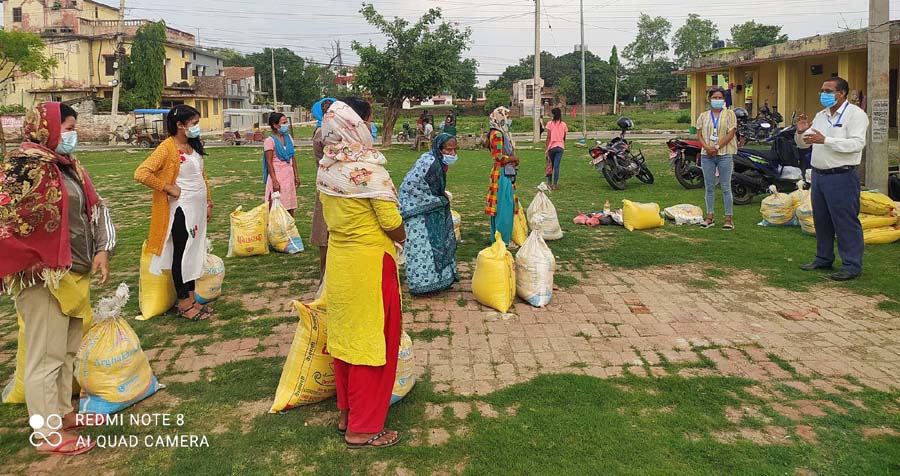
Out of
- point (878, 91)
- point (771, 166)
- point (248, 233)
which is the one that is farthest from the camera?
point (771, 166)

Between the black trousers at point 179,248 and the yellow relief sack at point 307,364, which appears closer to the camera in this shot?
the yellow relief sack at point 307,364

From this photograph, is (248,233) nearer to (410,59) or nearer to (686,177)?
(686,177)

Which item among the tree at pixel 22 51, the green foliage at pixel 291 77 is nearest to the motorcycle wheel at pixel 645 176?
the tree at pixel 22 51

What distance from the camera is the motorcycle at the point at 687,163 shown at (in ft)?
39.2

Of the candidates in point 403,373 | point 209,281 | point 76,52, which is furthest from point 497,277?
point 76,52

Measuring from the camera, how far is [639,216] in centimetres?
852

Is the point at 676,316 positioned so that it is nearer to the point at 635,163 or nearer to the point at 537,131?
the point at 635,163

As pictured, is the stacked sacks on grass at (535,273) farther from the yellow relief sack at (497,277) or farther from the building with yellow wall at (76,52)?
the building with yellow wall at (76,52)

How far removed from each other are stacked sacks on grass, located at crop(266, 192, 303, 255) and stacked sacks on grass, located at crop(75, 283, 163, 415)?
3762 millimetres

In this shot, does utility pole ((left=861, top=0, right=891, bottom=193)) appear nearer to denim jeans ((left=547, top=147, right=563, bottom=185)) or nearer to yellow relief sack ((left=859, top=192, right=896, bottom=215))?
yellow relief sack ((left=859, top=192, right=896, bottom=215))

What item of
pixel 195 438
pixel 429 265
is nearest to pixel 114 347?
pixel 195 438

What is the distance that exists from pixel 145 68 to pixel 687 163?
128ft

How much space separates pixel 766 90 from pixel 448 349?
87.3 feet

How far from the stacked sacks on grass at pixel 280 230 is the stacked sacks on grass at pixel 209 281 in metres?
1.87
